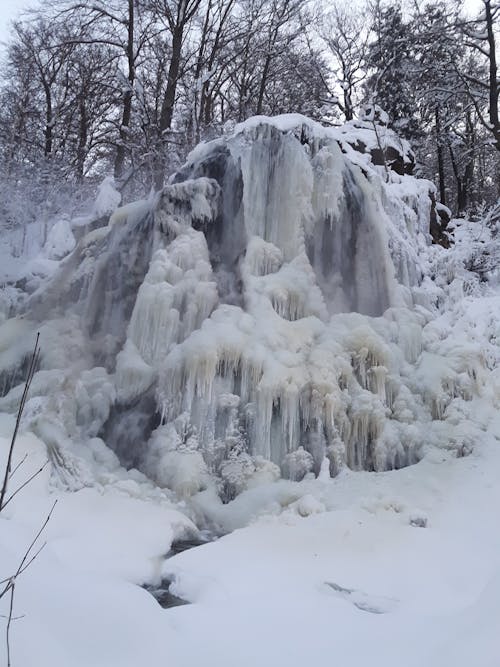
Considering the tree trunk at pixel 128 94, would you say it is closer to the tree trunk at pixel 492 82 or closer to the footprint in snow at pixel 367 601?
the tree trunk at pixel 492 82

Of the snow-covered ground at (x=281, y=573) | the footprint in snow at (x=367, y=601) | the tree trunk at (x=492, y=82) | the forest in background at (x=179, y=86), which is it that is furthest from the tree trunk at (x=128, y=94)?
the footprint in snow at (x=367, y=601)

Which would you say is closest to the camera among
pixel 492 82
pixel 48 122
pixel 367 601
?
pixel 367 601

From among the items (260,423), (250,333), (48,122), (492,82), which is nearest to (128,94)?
(48,122)

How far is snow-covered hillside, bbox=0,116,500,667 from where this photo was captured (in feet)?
10.1

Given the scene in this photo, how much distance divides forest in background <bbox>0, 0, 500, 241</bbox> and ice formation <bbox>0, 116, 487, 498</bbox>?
2878mm

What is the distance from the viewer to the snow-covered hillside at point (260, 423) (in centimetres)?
309

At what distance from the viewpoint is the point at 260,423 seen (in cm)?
554

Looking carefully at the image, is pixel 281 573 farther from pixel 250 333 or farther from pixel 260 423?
pixel 250 333

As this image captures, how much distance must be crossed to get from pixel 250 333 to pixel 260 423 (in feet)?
3.33

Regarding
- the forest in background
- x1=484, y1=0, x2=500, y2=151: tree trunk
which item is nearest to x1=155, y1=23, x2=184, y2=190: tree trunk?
the forest in background

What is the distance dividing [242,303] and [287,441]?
68.4 inches

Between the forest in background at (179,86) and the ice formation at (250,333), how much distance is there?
9.44ft

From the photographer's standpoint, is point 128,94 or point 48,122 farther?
point 48,122

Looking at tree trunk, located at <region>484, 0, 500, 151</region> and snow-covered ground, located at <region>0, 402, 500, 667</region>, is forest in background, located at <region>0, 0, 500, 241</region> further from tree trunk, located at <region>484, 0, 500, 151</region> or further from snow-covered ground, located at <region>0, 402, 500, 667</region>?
snow-covered ground, located at <region>0, 402, 500, 667</region>
